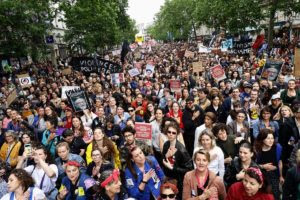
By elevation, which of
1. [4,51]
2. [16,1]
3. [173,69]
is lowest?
[173,69]

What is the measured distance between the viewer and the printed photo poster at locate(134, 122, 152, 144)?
20.4 ft

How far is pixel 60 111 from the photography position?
33.5 feet

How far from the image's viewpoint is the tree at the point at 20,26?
19688 mm

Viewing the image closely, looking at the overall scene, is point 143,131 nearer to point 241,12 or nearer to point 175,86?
point 175,86

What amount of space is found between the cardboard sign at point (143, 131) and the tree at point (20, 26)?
15.5 m

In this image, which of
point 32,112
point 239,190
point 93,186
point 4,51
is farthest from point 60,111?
point 4,51

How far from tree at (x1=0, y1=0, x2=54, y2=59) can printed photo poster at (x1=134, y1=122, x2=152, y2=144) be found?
15.5 meters

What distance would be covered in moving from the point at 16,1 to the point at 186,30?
54.0 m

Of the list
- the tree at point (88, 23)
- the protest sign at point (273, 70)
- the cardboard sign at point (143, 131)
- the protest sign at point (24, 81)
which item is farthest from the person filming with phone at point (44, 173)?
the tree at point (88, 23)

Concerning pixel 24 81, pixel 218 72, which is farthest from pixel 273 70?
pixel 24 81

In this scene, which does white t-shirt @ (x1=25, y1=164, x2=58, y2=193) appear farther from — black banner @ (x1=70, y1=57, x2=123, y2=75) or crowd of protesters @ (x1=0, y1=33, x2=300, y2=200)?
black banner @ (x1=70, y1=57, x2=123, y2=75)

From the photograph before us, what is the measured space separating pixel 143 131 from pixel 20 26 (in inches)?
650

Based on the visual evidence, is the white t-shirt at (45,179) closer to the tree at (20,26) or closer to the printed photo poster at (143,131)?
the printed photo poster at (143,131)

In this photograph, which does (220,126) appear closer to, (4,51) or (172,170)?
(172,170)
